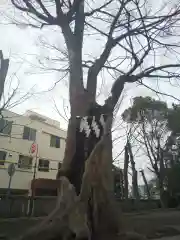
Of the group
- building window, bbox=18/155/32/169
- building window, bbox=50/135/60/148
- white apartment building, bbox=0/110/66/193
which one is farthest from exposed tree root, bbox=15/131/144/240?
building window, bbox=50/135/60/148

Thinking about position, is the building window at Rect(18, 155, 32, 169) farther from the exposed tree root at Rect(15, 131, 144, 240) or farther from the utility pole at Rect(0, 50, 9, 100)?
the exposed tree root at Rect(15, 131, 144, 240)

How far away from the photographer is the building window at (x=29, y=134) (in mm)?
22889

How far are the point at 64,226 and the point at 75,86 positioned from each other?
3.41 meters

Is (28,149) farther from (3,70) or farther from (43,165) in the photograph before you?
(3,70)

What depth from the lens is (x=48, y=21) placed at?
25.1ft

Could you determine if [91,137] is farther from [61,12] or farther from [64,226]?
[61,12]

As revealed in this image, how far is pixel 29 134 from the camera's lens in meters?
23.2

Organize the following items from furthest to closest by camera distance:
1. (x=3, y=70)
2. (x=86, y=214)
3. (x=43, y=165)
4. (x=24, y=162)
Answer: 1. (x=43, y=165)
2. (x=24, y=162)
3. (x=3, y=70)
4. (x=86, y=214)

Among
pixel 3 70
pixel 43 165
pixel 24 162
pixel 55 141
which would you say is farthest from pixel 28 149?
pixel 3 70

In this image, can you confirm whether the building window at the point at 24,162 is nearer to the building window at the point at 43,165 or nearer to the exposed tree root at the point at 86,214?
the building window at the point at 43,165

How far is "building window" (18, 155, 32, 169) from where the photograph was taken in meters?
21.8

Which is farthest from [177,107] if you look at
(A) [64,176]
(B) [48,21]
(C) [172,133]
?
(A) [64,176]

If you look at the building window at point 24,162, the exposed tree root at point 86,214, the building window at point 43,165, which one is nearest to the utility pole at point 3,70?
the exposed tree root at point 86,214

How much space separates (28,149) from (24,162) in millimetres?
1104
